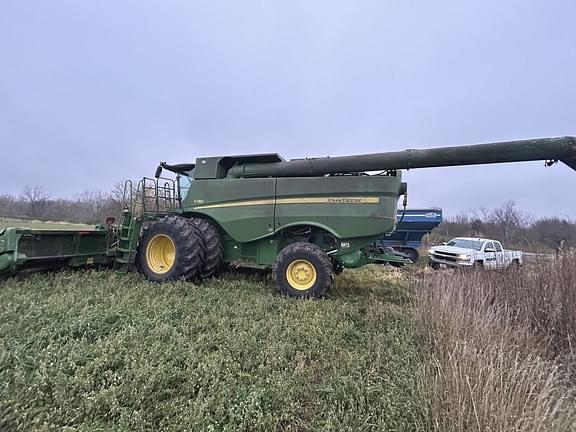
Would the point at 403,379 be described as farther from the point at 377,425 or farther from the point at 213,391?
the point at 213,391

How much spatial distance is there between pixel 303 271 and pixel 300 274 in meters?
0.07

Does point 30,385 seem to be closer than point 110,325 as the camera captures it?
Yes

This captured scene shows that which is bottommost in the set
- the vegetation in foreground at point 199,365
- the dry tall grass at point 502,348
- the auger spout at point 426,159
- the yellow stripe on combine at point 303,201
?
the vegetation in foreground at point 199,365

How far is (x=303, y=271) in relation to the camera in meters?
5.18

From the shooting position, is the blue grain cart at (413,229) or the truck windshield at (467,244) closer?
the truck windshield at (467,244)

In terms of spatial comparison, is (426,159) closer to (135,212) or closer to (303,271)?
(303,271)

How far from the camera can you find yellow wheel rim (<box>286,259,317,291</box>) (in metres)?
5.12

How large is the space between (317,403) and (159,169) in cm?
545

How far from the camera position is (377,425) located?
6.51 ft

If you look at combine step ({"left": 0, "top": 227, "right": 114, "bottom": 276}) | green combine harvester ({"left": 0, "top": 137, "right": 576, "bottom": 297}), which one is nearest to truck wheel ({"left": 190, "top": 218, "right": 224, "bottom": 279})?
green combine harvester ({"left": 0, "top": 137, "right": 576, "bottom": 297})

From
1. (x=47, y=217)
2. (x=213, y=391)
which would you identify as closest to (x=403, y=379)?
(x=213, y=391)

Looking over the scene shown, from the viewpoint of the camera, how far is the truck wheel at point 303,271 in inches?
196

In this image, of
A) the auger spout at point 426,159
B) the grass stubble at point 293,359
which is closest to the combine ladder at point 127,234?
the grass stubble at point 293,359

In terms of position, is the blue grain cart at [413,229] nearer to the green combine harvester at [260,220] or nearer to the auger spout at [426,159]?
the green combine harvester at [260,220]
